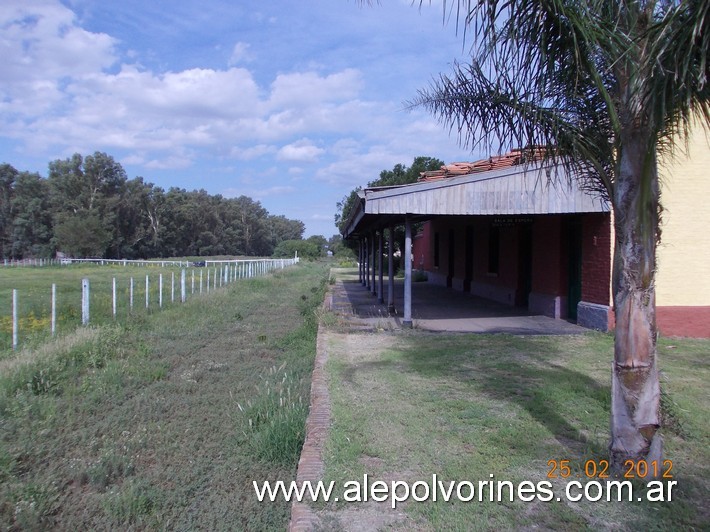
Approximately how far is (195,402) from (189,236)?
89757 mm

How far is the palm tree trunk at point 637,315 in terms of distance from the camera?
375 cm

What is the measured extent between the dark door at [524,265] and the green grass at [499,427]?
6.45 meters

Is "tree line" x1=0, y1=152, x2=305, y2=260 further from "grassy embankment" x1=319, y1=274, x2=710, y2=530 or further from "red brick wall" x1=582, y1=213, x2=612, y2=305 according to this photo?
"grassy embankment" x1=319, y1=274, x2=710, y2=530

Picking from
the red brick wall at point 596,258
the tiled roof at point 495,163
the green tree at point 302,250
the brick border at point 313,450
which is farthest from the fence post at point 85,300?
the green tree at point 302,250

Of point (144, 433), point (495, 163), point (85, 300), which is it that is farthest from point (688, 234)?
point (85, 300)

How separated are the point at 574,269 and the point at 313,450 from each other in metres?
9.52

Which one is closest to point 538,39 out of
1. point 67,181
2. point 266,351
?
point 266,351

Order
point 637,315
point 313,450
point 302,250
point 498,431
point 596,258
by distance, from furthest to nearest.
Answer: point 302,250
point 596,258
point 498,431
point 313,450
point 637,315

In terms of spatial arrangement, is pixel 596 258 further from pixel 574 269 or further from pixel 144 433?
pixel 144 433

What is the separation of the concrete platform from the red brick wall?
0.77 metres

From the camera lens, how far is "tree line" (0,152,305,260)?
6781 cm

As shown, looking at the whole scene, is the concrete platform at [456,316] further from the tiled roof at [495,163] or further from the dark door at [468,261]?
the tiled roof at [495,163]

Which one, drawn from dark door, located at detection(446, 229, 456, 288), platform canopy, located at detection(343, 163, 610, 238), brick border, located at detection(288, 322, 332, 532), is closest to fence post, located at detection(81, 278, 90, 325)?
platform canopy, located at detection(343, 163, 610, 238)

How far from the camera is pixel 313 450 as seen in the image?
14.5 ft
